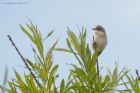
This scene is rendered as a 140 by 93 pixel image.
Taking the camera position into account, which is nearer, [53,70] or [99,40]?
[53,70]

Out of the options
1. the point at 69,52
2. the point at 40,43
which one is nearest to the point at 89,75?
the point at 69,52

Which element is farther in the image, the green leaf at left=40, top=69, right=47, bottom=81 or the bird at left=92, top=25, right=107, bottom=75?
the bird at left=92, top=25, right=107, bottom=75

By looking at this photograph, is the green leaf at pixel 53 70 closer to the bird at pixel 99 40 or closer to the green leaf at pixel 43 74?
the green leaf at pixel 43 74

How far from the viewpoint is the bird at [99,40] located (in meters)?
2.93

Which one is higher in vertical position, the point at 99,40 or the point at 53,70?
the point at 99,40

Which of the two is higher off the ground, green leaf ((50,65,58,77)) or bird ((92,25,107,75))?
bird ((92,25,107,75))

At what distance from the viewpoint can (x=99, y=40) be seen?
3146 millimetres

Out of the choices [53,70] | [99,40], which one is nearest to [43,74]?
[53,70]

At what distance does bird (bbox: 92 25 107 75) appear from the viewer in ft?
9.62

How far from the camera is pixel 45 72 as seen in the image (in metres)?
2.62

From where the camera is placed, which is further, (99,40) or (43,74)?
(99,40)

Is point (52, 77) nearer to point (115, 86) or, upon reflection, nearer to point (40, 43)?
point (40, 43)

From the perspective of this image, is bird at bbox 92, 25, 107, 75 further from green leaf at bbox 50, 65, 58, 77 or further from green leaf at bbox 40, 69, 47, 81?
green leaf at bbox 40, 69, 47, 81

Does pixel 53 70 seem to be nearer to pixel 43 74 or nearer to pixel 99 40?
pixel 43 74
